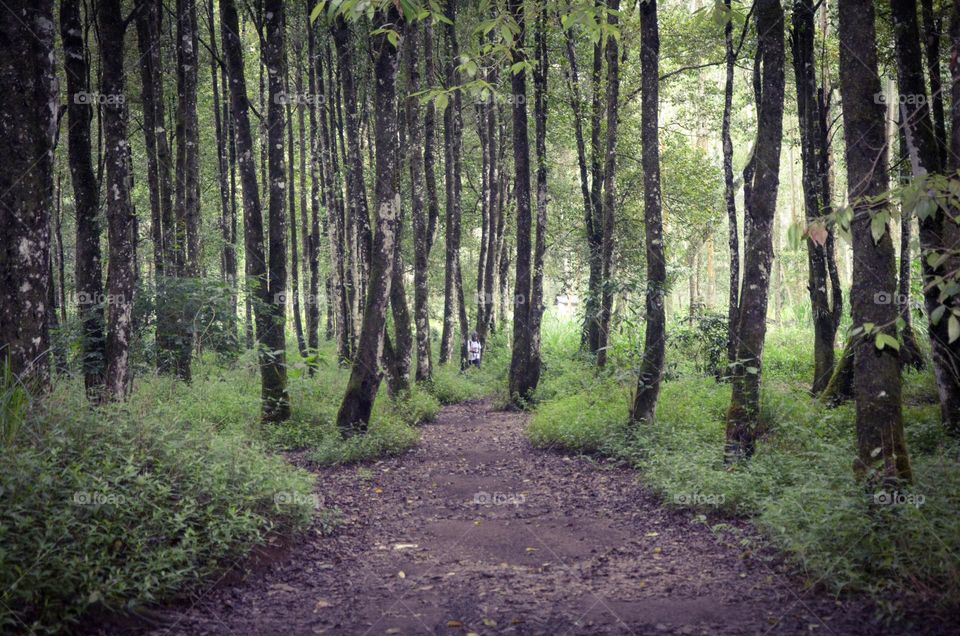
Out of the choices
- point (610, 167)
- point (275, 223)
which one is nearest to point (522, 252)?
point (610, 167)

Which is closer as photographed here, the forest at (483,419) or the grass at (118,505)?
the grass at (118,505)

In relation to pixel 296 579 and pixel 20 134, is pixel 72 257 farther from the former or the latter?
pixel 296 579

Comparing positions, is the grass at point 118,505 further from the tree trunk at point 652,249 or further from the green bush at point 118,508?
the tree trunk at point 652,249

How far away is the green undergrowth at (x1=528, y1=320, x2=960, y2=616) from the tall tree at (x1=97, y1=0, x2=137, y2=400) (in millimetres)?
6737

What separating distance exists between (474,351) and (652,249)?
12739mm

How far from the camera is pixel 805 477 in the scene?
22.4ft

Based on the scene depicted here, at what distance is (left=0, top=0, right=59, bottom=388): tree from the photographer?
6.17 m

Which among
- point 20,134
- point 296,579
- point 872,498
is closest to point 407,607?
point 296,579

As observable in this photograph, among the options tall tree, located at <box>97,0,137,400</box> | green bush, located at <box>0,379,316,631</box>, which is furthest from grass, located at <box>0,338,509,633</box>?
tall tree, located at <box>97,0,137,400</box>

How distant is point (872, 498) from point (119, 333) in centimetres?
865

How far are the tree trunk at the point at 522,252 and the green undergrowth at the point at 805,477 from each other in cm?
216

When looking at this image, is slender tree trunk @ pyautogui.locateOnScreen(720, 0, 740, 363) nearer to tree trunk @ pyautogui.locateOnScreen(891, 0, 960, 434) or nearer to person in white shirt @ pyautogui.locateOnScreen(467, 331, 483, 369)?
tree trunk @ pyautogui.locateOnScreen(891, 0, 960, 434)

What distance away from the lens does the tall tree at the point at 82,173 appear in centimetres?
898

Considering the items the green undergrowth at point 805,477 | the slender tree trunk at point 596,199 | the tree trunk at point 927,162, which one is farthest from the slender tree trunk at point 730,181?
the tree trunk at point 927,162
